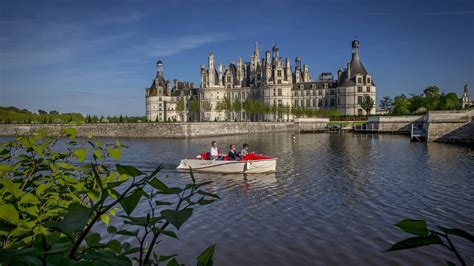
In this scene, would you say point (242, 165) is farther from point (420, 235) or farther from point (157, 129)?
point (157, 129)

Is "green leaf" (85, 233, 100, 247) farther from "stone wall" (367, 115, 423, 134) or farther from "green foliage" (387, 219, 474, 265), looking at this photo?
"stone wall" (367, 115, 423, 134)

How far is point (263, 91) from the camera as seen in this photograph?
9725cm

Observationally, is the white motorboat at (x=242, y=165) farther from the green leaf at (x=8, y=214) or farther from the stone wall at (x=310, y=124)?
the stone wall at (x=310, y=124)

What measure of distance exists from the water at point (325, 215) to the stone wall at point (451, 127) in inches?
859

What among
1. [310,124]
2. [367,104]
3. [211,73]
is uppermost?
[211,73]

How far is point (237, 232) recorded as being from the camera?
9891 mm

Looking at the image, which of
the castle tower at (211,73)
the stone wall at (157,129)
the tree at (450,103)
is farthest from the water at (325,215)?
the castle tower at (211,73)

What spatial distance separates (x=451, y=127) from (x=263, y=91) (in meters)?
58.9

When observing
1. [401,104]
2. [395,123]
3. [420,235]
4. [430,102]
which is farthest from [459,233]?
[401,104]

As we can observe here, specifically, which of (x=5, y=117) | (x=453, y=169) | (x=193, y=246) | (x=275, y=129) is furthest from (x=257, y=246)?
(x=5, y=117)

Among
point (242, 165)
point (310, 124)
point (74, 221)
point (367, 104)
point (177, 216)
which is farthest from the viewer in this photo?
point (367, 104)

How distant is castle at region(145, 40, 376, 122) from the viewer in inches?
3617

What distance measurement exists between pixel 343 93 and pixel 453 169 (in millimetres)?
74743

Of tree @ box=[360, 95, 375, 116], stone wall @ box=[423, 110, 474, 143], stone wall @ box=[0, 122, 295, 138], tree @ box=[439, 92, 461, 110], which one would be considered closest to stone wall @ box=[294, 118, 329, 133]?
tree @ box=[360, 95, 375, 116]
